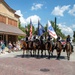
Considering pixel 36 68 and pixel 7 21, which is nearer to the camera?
pixel 36 68

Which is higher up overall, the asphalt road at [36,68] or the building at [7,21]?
the building at [7,21]

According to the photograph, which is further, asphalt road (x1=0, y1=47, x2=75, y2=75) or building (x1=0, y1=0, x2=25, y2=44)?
building (x1=0, y1=0, x2=25, y2=44)

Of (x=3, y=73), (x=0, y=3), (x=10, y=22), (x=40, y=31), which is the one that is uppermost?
(x=0, y=3)

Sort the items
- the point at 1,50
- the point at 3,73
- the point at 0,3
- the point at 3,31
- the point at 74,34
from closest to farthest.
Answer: the point at 3,73 → the point at 1,50 → the point at 3,31 → the point at 0,3 → the point at 74,34

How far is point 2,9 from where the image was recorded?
39.2m

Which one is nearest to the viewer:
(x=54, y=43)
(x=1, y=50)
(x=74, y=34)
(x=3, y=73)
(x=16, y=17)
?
(x=3, y=73)

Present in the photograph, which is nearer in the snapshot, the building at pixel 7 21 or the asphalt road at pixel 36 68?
the asphalt road at pixel 36 68

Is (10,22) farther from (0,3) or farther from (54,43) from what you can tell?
(54,43)

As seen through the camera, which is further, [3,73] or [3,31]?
[3,31]

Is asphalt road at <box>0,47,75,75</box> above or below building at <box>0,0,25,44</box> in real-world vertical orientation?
below

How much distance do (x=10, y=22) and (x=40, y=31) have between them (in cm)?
2078

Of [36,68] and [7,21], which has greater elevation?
[7,21]

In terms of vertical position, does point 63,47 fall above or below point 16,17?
below

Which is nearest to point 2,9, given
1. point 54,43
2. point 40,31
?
point 40,31
